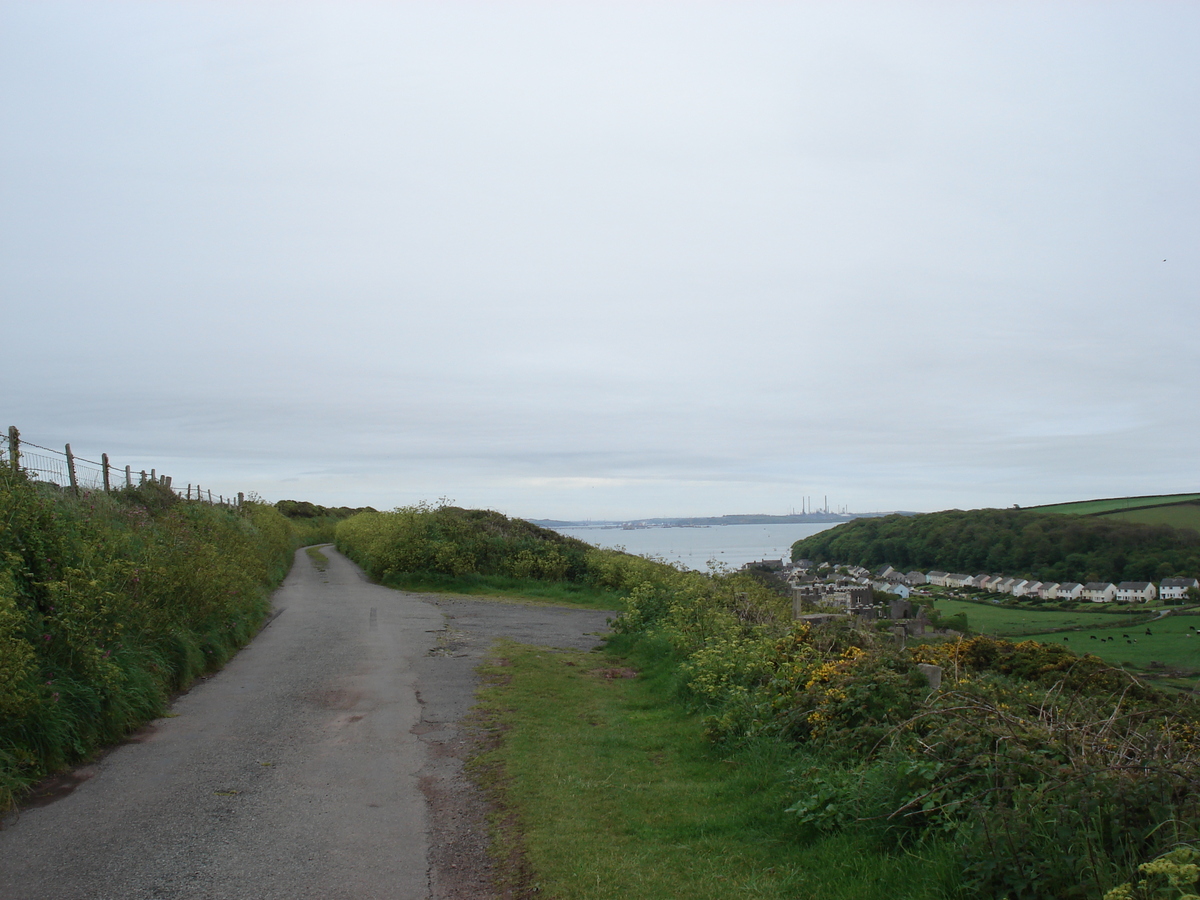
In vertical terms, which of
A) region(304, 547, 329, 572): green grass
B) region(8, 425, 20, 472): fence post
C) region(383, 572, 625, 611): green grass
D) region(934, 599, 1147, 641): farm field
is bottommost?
region(934, 599, 1147, 641): farm field

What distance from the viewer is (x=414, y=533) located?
25.4m

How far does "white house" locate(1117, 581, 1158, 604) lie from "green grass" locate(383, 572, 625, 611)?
1709cm

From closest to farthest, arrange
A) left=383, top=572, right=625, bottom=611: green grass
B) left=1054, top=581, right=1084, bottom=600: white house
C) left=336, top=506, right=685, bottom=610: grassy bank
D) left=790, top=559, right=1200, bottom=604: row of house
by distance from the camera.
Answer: left=383, top=572, right=625, bottom=611: green grass → left=336, top=506, right=685, bottom=610: grassy bank → left=790, top=559, right=1200, bottom=604: row of house → left=1054, top=581, right=1084, bottom=600: white house

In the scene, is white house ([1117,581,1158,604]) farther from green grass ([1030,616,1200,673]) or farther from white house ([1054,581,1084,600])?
green grass ([1030,616,1200,673])

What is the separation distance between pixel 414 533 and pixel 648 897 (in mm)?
22222

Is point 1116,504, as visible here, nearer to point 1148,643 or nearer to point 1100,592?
point 1100,592

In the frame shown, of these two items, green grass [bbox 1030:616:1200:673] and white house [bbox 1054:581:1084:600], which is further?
white house [bbox 1054:581:1084:600]

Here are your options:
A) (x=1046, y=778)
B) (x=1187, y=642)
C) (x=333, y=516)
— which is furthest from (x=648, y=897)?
(x=333, y=516)

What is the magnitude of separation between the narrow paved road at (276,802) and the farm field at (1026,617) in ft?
51.7

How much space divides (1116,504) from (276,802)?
42.7m

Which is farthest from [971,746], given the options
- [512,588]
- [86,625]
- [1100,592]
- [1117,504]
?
[1117,504]

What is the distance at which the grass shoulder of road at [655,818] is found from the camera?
412 centimetres

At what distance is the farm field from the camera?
799 inches

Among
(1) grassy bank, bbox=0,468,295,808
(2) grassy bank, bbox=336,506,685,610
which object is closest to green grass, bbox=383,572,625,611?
(2) grassy bank, bbox=336,506,685,610
